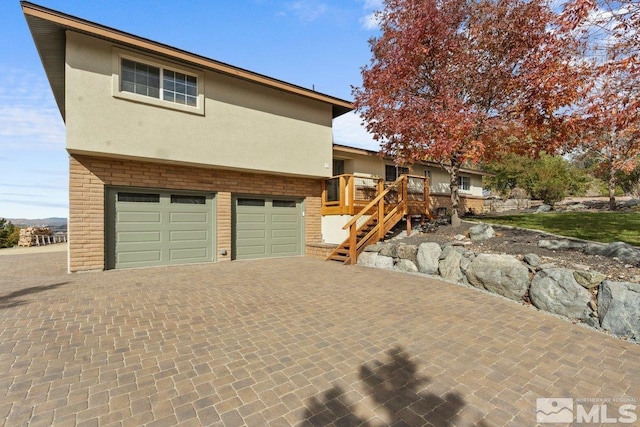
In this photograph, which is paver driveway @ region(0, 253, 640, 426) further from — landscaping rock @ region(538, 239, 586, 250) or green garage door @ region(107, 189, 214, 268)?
green garage door @ region(107, 189, 214, 268)

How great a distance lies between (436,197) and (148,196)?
14.0 meters

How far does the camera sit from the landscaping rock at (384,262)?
8.71 meters

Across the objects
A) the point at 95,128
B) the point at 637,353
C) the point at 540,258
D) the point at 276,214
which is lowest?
the point at 637,353

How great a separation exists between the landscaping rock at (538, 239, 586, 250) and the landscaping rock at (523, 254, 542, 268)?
984 millimetres

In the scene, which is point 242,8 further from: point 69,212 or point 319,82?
point 69,212

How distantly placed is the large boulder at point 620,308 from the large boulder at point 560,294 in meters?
0.23

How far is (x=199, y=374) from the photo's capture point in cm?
306

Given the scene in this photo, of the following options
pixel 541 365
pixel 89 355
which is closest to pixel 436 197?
pixel 541 365

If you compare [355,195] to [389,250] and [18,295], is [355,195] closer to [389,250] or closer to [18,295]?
[389,250]

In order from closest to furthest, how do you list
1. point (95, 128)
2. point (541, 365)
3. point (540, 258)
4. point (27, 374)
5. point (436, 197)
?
point (27, 374) → point (541, 365) → point (540, 258) → point (95, 128) → point (436, 197)

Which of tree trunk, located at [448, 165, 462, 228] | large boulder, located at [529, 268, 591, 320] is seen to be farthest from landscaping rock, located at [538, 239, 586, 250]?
tree trunk, located at [448, 165, 462, 228]

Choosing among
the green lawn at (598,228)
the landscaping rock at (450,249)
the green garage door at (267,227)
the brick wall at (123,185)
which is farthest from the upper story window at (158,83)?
Result: the green lawn at (598,228)

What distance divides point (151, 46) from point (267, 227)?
6523 mm

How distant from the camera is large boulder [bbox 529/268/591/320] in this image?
4805mm
